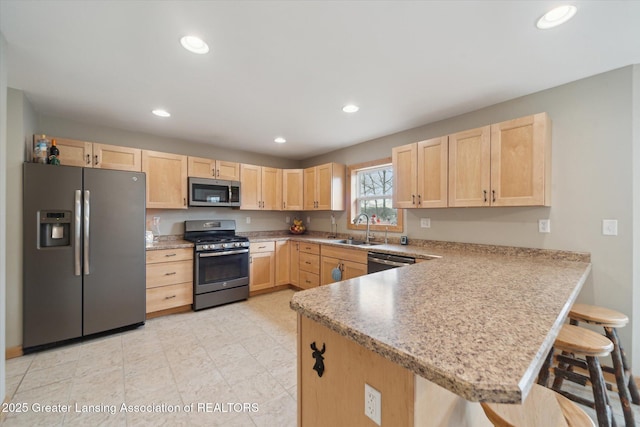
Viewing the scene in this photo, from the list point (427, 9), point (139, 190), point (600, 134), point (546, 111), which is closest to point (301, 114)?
point (427, 9)

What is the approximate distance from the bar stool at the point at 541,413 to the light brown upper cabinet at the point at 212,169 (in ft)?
12.8

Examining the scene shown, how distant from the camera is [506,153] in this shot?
2287 mm

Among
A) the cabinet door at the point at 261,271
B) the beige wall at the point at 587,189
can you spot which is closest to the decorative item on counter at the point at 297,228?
the cabinet door at the point at 261,271

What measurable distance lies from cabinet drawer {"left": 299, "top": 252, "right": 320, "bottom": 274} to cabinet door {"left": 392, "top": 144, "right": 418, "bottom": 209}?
4.89 ft

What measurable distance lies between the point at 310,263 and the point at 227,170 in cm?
197

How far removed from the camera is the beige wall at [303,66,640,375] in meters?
1.93

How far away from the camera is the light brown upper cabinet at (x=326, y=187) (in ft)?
13.6

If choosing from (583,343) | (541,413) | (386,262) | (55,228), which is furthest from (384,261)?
(55,228)

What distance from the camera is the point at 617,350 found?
1.59 m

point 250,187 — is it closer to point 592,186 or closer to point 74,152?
point 74,152

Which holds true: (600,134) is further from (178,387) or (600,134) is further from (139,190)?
(139,190)

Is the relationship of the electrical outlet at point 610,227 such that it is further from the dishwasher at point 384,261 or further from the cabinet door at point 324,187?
the cabinet door at point 324,187

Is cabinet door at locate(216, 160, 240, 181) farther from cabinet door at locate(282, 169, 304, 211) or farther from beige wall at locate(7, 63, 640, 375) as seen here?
beige wall at locate(7, 63, 640, 375)

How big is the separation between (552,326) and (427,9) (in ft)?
5.33
